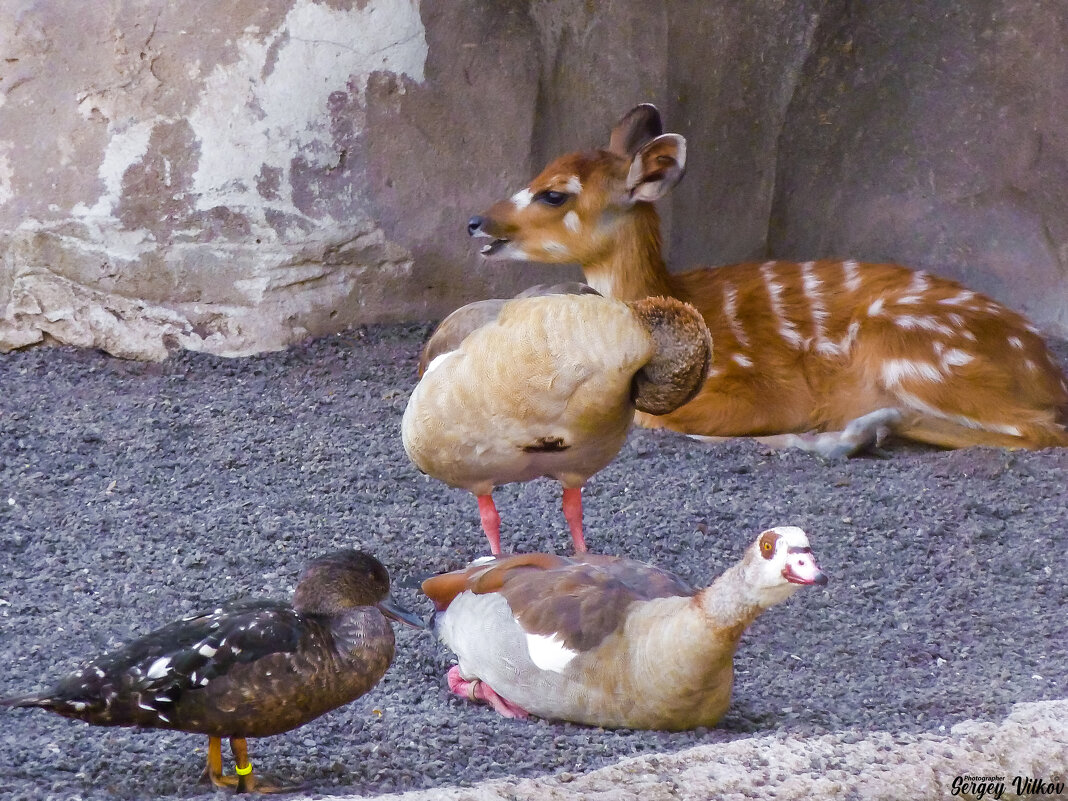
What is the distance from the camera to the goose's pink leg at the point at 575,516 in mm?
3678

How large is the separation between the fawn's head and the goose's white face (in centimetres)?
252

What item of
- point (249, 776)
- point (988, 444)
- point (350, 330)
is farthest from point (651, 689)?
point (350, 330)

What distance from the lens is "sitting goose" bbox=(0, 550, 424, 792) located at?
2338 mm

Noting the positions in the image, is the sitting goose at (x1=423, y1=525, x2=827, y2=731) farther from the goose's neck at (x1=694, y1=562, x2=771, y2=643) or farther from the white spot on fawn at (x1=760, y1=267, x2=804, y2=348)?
the white spot on fawn at (x1=760, y1=267, x2=804, y2=348)

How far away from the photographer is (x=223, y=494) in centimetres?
428

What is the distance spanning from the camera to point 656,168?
4914 mm

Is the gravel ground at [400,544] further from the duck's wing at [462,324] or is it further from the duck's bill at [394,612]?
the duck's wing at [462,324]

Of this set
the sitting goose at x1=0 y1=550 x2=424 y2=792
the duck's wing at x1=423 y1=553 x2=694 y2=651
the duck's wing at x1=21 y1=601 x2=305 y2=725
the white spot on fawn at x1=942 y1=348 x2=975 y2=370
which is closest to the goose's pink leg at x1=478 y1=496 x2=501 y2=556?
the duck's wing at x1=423 y1=553 x2=694 y2=651

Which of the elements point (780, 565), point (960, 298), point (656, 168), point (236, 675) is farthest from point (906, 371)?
point (236, 675)

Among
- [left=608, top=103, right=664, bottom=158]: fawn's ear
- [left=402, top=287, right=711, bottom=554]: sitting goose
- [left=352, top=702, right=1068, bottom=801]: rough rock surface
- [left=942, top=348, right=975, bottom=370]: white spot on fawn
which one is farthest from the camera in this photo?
[left=942, top=348, right=975, bottom=370]: white spot on fawn

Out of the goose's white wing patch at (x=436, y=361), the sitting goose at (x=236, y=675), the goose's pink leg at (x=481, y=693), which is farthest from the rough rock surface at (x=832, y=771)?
the goose's white wing patch at (x=436, y=361)

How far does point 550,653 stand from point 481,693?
287 millimetres

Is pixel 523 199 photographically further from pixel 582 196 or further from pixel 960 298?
pixel 960 298

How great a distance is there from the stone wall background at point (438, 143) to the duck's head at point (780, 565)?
344 centimetres
